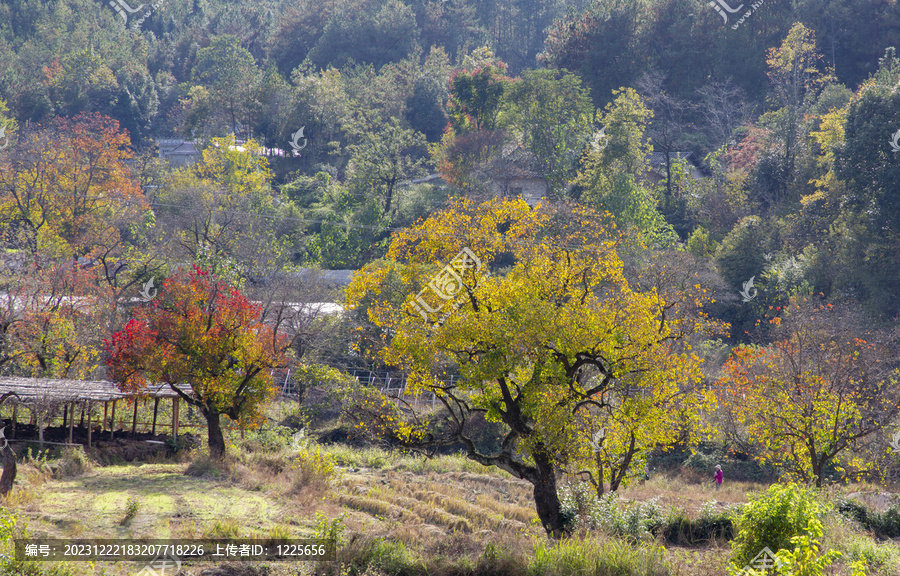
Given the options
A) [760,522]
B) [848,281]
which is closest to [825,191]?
[848,281]

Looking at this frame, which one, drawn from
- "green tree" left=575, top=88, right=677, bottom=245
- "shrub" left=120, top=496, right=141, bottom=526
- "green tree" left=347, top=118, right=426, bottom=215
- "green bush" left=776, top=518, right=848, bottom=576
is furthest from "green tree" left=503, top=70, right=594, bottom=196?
"green bush" left=776, top=518, right=848, bottom=576

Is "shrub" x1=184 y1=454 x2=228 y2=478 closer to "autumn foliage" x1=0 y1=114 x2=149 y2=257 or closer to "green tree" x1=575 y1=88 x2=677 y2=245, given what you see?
"autumn foliage" x1=0 y1=114 x2=149 y2=257

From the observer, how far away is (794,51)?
47.8 meters

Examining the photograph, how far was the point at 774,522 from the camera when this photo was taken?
10.9 metres

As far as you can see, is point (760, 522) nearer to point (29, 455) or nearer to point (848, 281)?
point (29, 455)

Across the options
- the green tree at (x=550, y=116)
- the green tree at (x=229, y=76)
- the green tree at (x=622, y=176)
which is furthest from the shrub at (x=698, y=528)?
the green tree at (x=229, y=76)

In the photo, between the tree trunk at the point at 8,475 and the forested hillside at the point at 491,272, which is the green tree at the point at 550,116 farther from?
the tree trunk at the point at 8,475

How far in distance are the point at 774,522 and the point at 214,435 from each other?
16.1m

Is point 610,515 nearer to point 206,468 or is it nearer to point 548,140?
point 206,468

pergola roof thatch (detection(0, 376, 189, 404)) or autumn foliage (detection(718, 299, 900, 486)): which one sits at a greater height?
autumn foliage (detection(718, 299, 900, 486))


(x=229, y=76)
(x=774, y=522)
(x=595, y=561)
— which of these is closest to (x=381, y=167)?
(x=229, y=76)

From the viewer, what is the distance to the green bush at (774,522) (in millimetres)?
10719

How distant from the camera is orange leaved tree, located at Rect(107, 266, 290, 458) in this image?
19.8 meters

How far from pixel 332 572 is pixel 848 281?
31679mm
